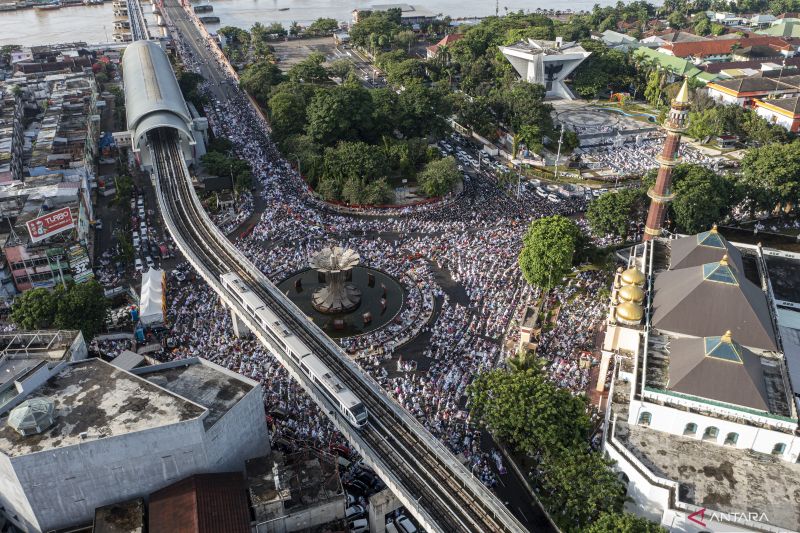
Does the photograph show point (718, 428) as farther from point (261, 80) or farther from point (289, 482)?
point (261, 80)

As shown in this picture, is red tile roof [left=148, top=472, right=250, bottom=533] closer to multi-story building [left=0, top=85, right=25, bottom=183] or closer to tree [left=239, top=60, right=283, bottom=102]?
multi-story building [left=0, top=85, right=25, bottom=183]

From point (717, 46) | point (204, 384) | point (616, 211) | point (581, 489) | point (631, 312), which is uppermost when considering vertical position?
point (717, 46)

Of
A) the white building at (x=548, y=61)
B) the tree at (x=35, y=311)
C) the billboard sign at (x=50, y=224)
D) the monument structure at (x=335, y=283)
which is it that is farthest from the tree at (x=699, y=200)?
the billboard sign at (x=50, y=224)

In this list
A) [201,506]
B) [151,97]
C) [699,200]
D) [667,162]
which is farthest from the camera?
[151,97]

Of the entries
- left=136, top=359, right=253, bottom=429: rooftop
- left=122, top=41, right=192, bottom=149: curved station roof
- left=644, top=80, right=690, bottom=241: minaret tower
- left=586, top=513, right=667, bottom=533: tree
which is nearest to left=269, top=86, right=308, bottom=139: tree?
left=122, top=41, right=192, bottom=149: curved station roof

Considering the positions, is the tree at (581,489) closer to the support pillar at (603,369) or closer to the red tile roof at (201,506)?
the support pillar at (603,369)

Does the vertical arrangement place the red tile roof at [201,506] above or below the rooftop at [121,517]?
above

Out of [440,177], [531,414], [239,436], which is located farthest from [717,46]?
[239,436]
